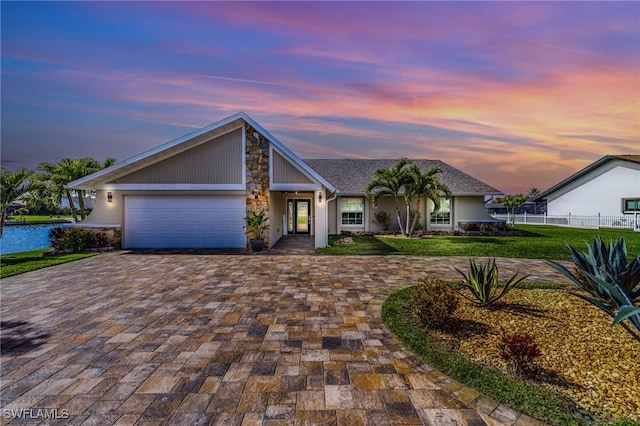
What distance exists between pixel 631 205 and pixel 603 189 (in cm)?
207

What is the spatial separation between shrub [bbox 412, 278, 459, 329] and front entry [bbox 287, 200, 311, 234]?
47.7 ft

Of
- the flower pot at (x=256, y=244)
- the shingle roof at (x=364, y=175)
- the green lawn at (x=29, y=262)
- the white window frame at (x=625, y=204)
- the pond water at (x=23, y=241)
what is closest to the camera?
the green lawn at (x=29, y=262)

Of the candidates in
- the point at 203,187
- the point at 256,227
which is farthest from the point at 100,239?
Answer: the point at 256,227

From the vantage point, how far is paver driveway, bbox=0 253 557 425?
8.97ft

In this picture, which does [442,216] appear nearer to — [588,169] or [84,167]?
[588,169]

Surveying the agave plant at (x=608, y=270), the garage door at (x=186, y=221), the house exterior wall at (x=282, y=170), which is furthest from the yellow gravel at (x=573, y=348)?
the garage door at (x=186, y=221)

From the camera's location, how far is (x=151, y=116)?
51.0 feet

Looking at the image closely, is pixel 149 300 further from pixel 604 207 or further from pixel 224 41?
pixel 604 207

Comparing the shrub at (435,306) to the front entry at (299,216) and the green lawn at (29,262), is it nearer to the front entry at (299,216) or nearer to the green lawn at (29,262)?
the green lawn at (29,262)

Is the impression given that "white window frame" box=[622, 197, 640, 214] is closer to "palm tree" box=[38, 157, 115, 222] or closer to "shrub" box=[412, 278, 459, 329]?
"shrub" box=[412, 278, 459, 329]

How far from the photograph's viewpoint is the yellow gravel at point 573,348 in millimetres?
2869

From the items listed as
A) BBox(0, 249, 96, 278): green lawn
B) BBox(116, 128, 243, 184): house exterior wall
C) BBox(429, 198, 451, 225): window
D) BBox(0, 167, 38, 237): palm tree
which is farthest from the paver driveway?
BBox(429, 198, 451, 225): window

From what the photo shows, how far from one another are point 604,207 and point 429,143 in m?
14.5

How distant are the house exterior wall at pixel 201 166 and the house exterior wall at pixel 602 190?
27595 mm
